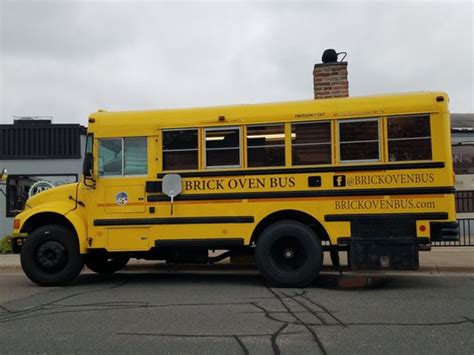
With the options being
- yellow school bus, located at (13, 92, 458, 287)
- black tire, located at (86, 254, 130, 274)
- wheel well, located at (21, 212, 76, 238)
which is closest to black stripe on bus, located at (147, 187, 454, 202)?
yellow school bus, located at (13, 92, 458, 287)

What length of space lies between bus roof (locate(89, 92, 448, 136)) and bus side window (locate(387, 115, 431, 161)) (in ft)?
0.50

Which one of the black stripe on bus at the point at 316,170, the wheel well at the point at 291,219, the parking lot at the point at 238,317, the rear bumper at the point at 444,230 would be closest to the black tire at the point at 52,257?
the parking lot at the point at 238,317

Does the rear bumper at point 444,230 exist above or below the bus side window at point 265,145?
below

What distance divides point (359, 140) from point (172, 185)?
129 inches

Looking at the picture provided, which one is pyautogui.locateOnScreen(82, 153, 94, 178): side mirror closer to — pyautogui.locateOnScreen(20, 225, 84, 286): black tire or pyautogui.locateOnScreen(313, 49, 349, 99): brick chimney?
pyautogui.locateOnScreen(20, 225, 84, 286): black tire

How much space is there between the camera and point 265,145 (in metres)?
8.73

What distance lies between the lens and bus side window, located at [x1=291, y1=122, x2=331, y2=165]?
8.55 metres

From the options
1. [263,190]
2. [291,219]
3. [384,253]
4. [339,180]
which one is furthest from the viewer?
[291,219]

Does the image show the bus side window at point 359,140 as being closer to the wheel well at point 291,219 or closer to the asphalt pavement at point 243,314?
the wheel well at point 291,219

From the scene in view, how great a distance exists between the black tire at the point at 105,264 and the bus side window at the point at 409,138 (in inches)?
225

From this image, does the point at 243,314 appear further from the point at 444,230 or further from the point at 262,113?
the point at 444,230

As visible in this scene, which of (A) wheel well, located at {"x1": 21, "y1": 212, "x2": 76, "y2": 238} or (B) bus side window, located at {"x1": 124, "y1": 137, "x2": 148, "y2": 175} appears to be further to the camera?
(A) wheel well, located at {"x1": 21, "y1": 212, "x2": 76, "y2": 238}

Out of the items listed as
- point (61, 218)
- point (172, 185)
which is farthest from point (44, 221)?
point (172, 185)

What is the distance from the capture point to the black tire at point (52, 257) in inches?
361
